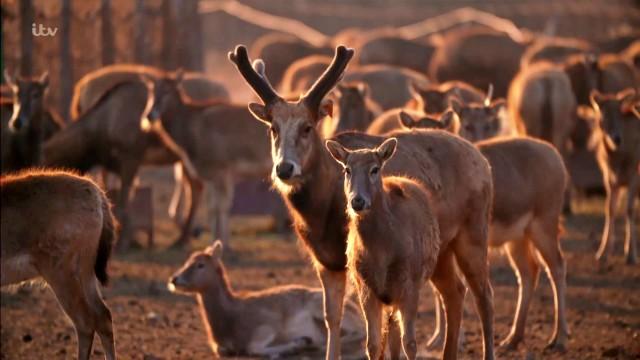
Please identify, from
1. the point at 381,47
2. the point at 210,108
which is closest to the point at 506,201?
the point at 210,108

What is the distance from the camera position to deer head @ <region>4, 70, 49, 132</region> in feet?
57.1

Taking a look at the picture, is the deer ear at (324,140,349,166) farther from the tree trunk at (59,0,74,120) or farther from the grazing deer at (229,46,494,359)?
the tree trunk at (59,0,74,120)

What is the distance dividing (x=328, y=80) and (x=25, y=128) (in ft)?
23.4

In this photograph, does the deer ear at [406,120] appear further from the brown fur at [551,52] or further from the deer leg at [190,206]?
the brown fur at [551,52]

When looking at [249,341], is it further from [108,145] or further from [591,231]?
[591,231]

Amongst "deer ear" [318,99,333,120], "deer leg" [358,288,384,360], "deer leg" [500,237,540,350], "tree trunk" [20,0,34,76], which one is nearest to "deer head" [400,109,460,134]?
"deer leg" [500,237,540,350]

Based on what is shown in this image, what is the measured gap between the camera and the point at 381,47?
31.6m

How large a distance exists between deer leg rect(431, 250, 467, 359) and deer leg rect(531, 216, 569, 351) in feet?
6.32

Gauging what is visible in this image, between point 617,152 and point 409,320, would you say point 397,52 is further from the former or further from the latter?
point 409,320

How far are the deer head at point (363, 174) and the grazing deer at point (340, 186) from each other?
2.61 feet

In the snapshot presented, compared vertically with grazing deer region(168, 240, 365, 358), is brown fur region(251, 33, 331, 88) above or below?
below

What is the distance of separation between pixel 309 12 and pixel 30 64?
33226 mm

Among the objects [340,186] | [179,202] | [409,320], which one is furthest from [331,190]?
[179,202]

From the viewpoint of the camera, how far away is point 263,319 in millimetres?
13320
